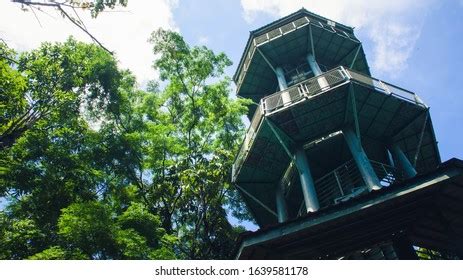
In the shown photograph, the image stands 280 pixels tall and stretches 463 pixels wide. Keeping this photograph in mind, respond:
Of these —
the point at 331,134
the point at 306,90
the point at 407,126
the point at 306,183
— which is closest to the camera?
the point at 306,183

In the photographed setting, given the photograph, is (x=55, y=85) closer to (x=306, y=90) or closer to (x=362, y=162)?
(x=306, y=90)

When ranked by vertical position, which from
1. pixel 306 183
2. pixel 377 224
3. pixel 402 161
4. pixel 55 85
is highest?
pixel 55 85

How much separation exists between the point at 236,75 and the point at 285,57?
157 inches

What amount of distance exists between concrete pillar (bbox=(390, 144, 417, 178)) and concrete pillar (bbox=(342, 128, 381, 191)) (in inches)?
79.7

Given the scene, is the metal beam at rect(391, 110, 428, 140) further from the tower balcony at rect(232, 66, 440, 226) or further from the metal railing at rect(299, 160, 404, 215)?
the metal railing at rect(299, 160, 404, 215)

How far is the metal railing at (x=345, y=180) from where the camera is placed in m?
13.3

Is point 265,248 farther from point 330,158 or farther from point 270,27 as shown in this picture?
point 270,27

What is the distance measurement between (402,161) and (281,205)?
192 inches

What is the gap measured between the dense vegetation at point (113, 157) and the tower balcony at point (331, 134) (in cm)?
307

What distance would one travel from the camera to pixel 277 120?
1316 cm

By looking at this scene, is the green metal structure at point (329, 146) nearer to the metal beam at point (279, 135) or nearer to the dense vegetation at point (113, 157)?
the metal beam at point (279, 135)

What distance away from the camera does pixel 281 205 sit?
47.5 feet

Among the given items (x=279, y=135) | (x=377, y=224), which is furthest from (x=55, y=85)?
(x=377, y=224)

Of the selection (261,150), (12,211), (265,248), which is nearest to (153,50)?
(261,150)
